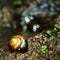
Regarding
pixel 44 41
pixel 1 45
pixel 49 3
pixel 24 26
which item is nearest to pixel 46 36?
pixel 44 41

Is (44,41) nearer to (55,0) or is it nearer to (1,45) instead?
(1,45)

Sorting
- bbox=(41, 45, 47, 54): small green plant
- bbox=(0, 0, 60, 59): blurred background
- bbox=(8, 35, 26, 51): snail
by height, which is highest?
bbox=(8, 35, 26, 51): snail

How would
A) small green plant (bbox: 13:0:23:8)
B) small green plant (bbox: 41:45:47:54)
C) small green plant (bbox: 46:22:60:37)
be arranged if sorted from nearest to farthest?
small green plant (bbox: 41:45:47:54) → small green plant (bbox: 46:22:60:37) → small green plant (bbox: 13:0:23:8)

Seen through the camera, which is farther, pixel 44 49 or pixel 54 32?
pixel 54 32

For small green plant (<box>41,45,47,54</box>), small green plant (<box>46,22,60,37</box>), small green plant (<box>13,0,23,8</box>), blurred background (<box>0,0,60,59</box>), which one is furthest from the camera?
small green plant (<box>13,0,23,8</box>)

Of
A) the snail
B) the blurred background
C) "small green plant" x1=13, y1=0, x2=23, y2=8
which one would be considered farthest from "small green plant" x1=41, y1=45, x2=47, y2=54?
"small green plant" x1=13, y1=0, x2=23, y2=8

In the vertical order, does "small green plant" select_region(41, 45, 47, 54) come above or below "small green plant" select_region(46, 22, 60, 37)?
below

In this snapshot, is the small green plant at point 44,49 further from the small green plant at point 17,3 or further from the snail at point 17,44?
the small green plant at point 17,3

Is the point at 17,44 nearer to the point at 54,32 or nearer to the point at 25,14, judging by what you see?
the point at 54,32

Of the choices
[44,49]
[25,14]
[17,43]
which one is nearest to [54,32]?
[44,49]

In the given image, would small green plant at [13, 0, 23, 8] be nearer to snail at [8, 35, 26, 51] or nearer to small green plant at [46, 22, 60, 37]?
small green plant at [46, 22, 60, 37]

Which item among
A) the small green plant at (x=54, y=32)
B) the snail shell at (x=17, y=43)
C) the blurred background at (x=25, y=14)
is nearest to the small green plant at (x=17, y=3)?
the blurred background at (x=25, y=14)
